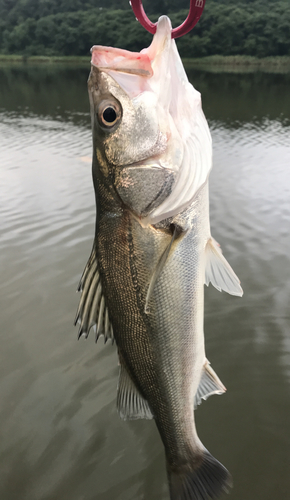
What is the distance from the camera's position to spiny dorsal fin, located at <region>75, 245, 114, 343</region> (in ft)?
5.29

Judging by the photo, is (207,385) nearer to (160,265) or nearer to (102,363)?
(160,265)

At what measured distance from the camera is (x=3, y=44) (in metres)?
64.8

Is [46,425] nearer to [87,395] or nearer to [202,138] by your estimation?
[87,395]

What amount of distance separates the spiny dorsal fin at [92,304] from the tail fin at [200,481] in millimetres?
766

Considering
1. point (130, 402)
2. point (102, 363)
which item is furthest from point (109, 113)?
point (102, 363)

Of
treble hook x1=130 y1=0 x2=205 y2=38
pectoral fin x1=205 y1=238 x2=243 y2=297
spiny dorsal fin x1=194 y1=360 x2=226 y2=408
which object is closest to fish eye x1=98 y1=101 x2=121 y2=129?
treble hook x1=130 y1=0 x2=205 y2=38

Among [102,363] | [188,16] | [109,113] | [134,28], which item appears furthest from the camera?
[134,28]

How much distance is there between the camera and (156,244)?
149 cm

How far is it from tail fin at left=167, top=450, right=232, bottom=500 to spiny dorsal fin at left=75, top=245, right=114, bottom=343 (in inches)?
30.2

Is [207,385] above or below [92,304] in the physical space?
→ below

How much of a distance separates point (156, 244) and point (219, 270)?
39cm

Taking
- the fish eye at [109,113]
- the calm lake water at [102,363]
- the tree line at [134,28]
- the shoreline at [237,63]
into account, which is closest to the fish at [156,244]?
the fish eye at [109,113]

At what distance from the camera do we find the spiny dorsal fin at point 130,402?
1677mm

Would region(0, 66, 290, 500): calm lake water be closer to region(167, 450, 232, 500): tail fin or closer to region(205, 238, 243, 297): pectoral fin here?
region(167, 450, 232, 500): tail fin
